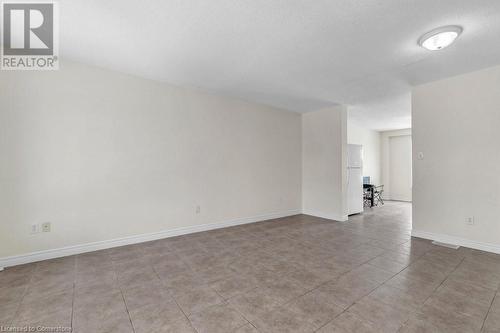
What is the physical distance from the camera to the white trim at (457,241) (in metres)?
3.04

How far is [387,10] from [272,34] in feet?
3.44

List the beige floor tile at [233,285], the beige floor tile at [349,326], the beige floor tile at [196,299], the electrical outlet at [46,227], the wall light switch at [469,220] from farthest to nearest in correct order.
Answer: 1. the wall light switch at [469,220]
2. the electrical outlet at [46,227]
3. the beige floor tile at [233,285]
4. the beige floor tile at [196,299]
5. the beige floor tile at [349,326]

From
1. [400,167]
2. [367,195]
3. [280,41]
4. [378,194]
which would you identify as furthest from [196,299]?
[400,167]

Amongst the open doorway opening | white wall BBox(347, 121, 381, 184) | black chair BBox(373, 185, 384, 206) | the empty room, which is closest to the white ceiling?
the empty room

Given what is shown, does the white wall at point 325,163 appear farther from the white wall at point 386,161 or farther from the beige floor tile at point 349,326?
the white wall at point 386,161

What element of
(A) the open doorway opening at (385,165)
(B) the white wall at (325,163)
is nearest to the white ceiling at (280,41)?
(B) the white wall at (325,163)

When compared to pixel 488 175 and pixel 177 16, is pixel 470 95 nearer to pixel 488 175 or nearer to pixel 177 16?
pixel 488 175

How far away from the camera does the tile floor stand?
1668 mm

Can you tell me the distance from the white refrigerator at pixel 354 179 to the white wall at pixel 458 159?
1587 millimetres

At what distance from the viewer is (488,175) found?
312 centimetres

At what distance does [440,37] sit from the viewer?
7.36 feet

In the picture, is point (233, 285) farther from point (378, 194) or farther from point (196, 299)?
point (378, 194)

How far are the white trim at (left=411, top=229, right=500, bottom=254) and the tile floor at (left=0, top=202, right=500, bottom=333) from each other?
17cm

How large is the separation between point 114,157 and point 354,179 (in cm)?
510
